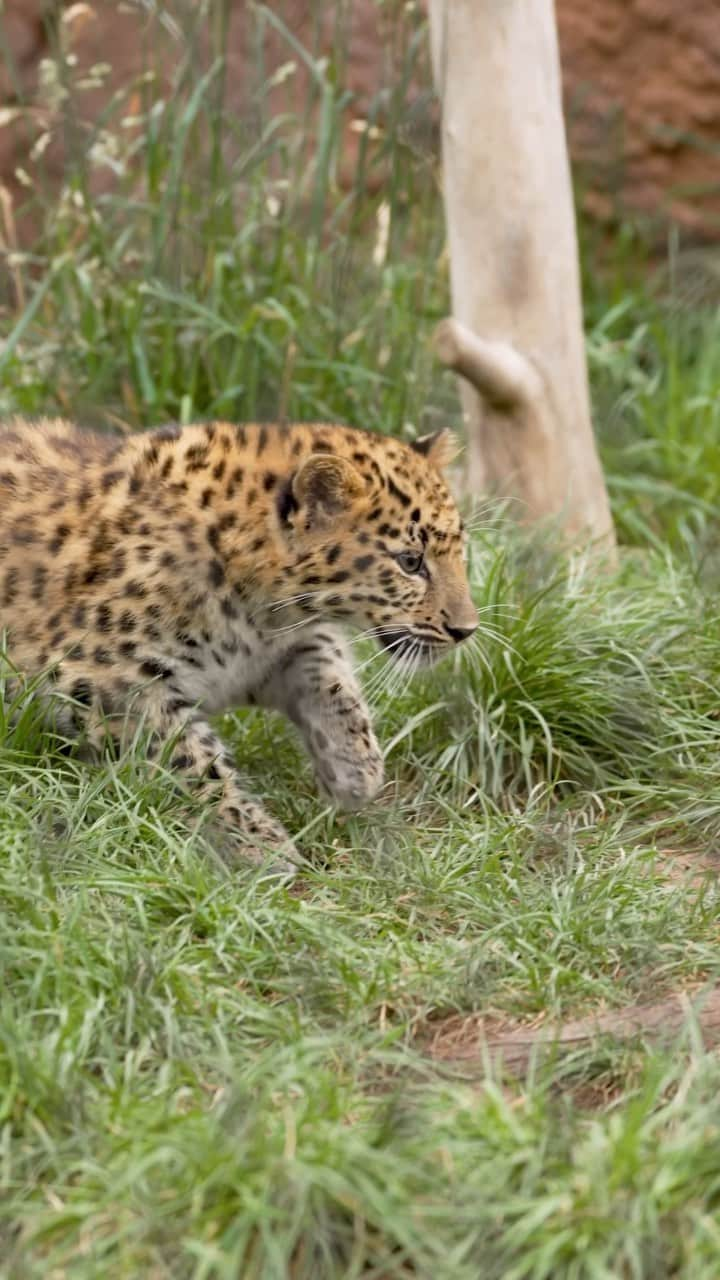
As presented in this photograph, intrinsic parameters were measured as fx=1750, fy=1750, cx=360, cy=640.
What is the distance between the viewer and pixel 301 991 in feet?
12.3

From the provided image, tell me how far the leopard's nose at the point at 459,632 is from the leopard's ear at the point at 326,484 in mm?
431

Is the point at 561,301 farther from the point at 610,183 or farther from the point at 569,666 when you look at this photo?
→ the point at 610,183

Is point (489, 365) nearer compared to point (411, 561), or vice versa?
point (411, 561)

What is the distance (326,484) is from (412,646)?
1.64ft

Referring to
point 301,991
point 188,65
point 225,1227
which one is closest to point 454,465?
point 188,65

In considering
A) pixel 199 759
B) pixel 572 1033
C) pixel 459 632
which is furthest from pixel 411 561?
pixel 572 1033

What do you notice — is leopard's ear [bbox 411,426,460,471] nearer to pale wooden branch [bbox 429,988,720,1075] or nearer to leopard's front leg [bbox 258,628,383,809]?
leopard's front leg [bbox 258,628,383,809]

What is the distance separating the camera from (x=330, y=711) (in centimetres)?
487

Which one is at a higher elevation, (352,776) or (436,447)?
(436,447)

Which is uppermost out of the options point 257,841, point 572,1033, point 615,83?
point 615,83

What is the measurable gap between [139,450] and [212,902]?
1.46 meters

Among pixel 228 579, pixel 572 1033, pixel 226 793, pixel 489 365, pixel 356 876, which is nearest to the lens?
pixel 572 1033

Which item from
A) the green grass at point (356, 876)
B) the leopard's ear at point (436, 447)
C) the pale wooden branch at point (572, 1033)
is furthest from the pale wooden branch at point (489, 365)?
the pale wooden branch at point (572, 1033)

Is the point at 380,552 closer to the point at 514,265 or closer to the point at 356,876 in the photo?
the point at 356,876
